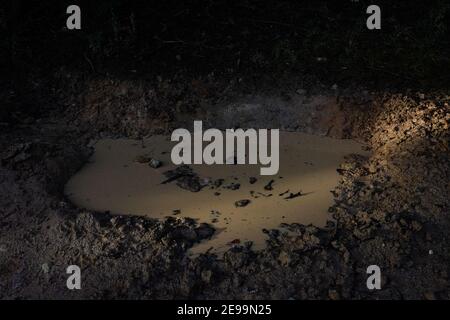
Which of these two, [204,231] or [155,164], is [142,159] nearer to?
[155,164]

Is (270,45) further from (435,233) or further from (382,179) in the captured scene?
(435,233)

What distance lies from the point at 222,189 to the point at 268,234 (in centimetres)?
61

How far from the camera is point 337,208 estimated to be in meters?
3.63

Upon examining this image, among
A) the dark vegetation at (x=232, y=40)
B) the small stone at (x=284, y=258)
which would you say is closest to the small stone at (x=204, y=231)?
the small stone at (x=284, y=258)

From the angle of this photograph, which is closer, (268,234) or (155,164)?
(268,234)

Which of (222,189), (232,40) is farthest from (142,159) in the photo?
(232,40)

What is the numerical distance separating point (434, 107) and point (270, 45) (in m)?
1.66

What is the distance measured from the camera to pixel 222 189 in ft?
12.8

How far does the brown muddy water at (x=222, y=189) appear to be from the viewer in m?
3.59

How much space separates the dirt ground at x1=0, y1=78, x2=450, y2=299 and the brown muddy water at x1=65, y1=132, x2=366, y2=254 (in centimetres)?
10

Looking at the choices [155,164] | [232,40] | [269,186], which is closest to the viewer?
[269,186]

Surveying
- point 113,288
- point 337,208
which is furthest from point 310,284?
point 113,288

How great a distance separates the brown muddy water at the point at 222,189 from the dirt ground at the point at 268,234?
103mm

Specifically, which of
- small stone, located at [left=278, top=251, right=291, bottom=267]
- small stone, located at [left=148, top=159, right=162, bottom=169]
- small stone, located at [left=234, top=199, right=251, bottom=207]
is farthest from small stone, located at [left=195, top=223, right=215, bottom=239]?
small stone, located at [left=148, top=159, right=162, bottom=169]
